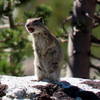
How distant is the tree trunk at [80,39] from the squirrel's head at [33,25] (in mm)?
1809

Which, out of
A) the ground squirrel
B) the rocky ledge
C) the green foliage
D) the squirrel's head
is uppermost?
the green foliage

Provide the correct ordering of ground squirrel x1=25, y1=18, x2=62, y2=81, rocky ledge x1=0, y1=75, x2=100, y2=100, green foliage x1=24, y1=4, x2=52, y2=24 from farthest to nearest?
green foliage x1=24, y1=4, x2=52, y2=24 → ground squirrel x1=25, y1=18, x2=62, y2=81 → rocky ledge x1=0, y1=75, x2=100, y2=100

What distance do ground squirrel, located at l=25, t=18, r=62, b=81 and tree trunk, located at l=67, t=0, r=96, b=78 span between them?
164cm

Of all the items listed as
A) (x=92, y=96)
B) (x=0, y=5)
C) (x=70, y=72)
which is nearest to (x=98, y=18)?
(x=70, y=72)

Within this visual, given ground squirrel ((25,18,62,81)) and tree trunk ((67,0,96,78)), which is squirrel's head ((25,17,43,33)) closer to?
ground squirrel ((25,18,62,81))

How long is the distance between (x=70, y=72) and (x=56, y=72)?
6.76 feet

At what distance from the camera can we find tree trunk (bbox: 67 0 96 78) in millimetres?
8273

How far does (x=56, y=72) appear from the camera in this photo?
6.62 m

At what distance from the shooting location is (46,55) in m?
6.58

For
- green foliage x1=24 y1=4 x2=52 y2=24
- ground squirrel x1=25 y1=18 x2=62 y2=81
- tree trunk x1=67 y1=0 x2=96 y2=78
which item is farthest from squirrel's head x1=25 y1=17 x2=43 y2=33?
green foliage x1=24 y1=4 x2=52 y2=24

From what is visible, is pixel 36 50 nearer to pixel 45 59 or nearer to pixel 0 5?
pixel 45 59

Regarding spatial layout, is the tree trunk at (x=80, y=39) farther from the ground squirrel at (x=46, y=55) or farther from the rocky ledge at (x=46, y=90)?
the rocky ledge at (x=46, y=90)

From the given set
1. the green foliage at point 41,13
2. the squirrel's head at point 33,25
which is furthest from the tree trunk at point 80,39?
the squirrel's head at point 33,25

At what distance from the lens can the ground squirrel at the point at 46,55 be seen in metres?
6.53
